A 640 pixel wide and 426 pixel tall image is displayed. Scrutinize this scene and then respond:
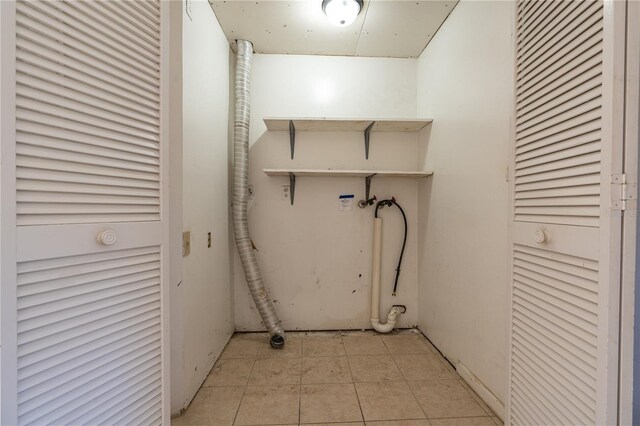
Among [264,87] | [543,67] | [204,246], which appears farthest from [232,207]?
[543,67]

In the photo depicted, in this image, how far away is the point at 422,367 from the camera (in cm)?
178

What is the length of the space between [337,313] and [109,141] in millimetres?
2074

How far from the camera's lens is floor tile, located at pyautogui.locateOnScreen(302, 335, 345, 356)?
1.96 metres

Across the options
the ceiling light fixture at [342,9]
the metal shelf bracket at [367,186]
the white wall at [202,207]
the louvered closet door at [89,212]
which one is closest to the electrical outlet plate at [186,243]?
the white wall at [202,207]

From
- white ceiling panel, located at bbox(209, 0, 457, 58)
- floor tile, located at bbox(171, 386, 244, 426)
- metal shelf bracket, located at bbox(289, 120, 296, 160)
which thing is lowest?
floor tile, located at bbox(171, 386, 244, 426)

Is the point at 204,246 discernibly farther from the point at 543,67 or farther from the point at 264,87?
the point at 543,67

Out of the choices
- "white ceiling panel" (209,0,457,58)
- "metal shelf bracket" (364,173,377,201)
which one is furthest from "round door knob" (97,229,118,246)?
"metal shelf bracket" (364,173,377,201)

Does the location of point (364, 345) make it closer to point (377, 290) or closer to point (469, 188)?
point (377, 290)

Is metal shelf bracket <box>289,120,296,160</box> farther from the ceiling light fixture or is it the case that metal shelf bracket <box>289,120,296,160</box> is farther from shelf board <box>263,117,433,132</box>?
the ceiling light fixture

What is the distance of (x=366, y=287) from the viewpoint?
2.35 metres

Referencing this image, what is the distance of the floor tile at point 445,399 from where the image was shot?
1.39 m

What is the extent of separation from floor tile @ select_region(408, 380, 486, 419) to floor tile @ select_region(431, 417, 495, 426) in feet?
0.08

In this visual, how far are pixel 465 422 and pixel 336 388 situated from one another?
697 millimetres

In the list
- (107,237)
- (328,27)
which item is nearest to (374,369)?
(107,237)
